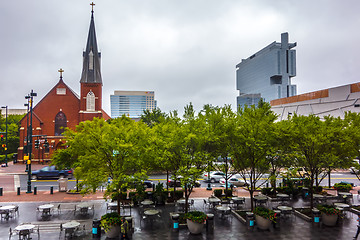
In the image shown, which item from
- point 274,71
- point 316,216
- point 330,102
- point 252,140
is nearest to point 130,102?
point 274,71

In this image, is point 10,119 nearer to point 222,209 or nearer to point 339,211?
point 222,209

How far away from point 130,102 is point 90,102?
133m

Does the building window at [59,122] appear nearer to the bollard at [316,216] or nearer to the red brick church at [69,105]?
the red brick church at [69,105]

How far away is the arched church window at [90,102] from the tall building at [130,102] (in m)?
129

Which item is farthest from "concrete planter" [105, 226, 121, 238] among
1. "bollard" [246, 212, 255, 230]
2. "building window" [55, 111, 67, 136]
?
"building window" [55, 111, 67, 136]

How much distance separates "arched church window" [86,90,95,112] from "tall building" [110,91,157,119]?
424ft

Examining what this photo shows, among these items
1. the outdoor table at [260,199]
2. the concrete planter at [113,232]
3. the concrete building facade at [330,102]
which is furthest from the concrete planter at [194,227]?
the concrete building facade at [330,102]

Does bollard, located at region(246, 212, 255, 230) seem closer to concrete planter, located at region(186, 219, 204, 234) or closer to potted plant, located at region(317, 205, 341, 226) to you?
concrete planter, located at region(186, 219, 204, 234)

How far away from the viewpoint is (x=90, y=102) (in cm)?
4997

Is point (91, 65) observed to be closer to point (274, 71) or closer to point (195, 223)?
point (195, 223)

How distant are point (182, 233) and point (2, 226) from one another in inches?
447

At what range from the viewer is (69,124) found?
49.7m

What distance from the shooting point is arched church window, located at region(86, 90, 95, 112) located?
49.8 m

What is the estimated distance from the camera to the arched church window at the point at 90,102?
49.8 meters
